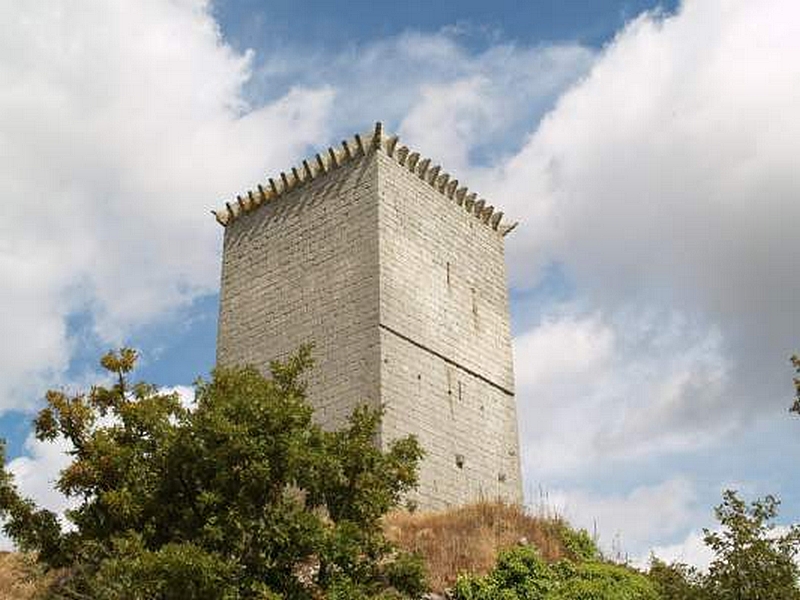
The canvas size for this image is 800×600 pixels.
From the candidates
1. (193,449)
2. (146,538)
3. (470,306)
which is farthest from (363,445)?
(470,306)

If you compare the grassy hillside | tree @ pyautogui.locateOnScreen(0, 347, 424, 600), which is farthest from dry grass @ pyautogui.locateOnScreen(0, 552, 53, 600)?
tree @ pyautogui.locateOnScreen(0, 347, 424, 600)

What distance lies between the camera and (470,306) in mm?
22891

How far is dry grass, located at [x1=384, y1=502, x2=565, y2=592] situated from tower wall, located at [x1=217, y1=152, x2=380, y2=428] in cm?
311

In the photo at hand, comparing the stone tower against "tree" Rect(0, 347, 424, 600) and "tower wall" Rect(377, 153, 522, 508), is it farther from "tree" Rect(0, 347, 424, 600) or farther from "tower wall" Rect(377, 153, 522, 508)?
"tree" Rect(0, 347, 424, 600)

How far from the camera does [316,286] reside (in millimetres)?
21328

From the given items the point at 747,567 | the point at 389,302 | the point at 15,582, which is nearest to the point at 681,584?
the point at 747,567

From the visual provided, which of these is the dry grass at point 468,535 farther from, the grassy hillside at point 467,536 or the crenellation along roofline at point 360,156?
the crenellation along roofline at point 360,156

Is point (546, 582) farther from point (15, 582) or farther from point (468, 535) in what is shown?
point (15, 582)

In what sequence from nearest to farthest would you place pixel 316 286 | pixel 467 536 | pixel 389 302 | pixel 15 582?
pixel 467 536 < pixel 15 582 < pixel 389 302 < pixel 316 286

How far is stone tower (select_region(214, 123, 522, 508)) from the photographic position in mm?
19688

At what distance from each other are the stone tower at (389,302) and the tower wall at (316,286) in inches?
1.3

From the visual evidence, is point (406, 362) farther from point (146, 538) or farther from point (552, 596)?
point (146, 538)

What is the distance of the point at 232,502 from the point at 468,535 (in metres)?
6.48

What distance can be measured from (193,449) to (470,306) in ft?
41.7
